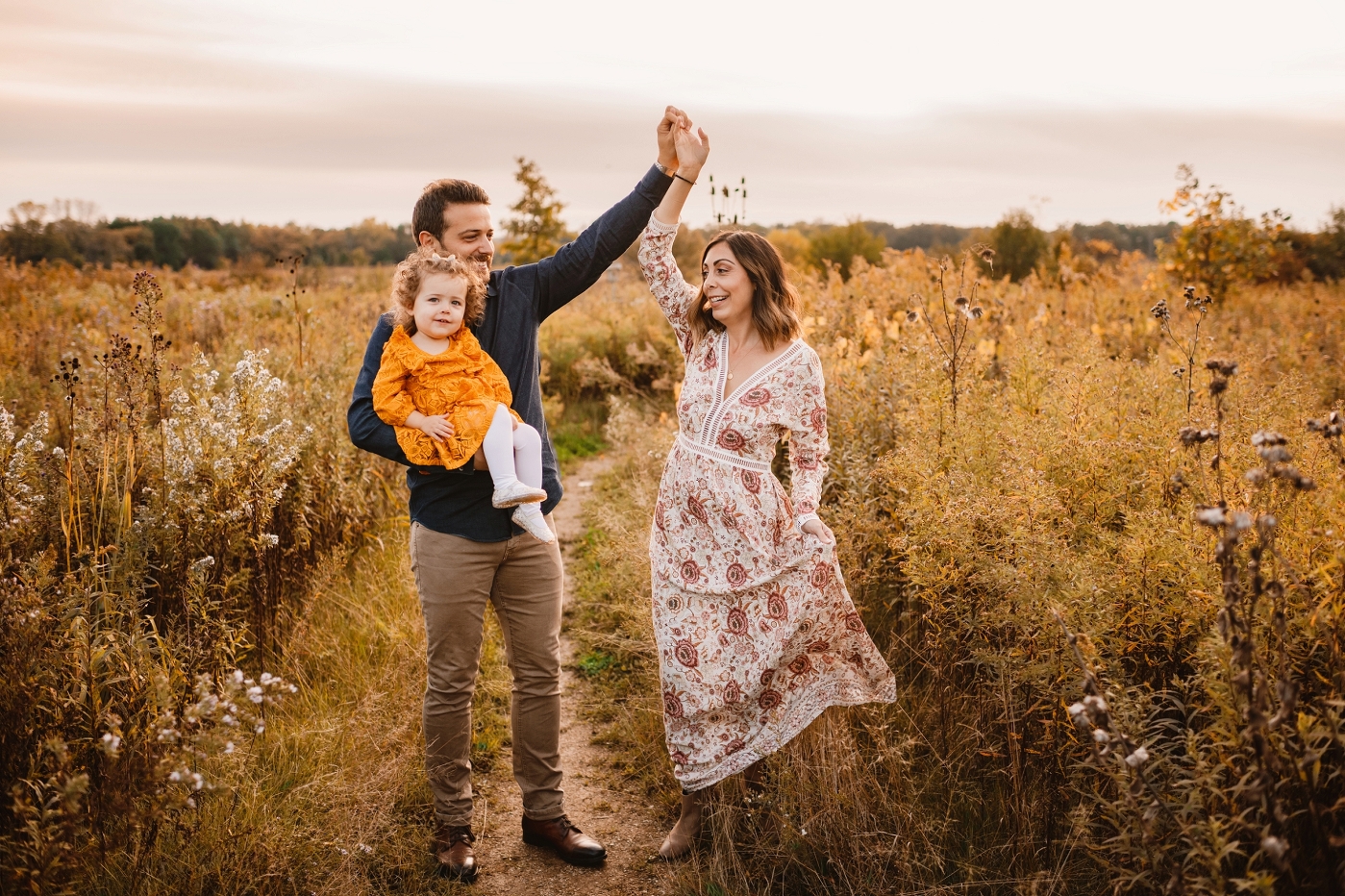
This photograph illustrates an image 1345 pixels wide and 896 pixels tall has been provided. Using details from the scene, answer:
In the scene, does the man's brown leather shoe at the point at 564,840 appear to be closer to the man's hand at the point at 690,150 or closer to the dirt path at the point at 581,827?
the dirt path at the point at 581,827

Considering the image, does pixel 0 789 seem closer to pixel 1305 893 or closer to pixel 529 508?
pixel 529 508

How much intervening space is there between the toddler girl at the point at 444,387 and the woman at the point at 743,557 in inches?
23.3

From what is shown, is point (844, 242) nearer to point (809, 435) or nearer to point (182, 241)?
point (809, 435)

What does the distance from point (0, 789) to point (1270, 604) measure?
140 inches

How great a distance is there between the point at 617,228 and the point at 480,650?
1.62 meters

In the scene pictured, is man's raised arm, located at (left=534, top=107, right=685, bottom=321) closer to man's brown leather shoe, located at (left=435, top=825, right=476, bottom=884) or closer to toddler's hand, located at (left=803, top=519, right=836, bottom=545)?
toddler's hand, located at (left=803, top=519, right=836, bottom=545)

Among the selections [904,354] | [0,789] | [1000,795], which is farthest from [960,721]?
[0,789]

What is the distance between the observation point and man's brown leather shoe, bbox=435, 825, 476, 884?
9.70 feet

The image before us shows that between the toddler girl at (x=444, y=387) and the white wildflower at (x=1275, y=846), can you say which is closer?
the white wildflower at (x=1275, y=846)

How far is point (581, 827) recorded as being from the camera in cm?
337

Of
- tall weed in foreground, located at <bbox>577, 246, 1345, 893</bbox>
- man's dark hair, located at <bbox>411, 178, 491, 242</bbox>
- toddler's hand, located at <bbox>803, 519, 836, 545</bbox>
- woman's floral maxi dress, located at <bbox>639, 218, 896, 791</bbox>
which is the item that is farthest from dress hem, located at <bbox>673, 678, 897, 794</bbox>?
man's dark hair, located at <bbox>411, 178, 491, 242</bbox>

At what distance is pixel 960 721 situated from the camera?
10.5 feet

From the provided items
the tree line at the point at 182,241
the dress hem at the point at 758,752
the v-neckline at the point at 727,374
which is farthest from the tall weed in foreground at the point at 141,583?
the tree line at the point at 182,241

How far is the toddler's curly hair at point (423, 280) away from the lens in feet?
9.02
